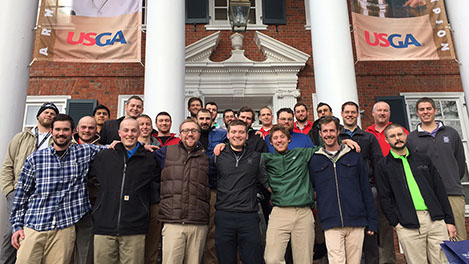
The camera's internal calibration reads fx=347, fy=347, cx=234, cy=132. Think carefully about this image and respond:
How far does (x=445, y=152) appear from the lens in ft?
12.8

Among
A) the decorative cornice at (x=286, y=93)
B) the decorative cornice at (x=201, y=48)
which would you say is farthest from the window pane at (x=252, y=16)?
the decorative cornice at (x=286, y=93)

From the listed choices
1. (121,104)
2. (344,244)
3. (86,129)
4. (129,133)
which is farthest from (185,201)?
(121,104)

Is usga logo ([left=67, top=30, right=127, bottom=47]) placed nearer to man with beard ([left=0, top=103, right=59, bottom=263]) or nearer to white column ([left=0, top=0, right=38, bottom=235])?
white column ([left=0, top=0, right=38, bottom=235])

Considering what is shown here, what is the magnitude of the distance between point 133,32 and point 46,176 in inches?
122

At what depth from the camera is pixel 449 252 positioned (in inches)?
71.0

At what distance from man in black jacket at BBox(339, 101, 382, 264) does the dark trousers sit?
1.20 m

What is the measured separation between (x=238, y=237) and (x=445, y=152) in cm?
254

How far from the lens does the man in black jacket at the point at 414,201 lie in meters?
3.28

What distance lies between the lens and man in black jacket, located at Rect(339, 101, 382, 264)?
11.5ft

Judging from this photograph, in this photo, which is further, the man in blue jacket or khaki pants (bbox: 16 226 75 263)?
the man in blue jacket

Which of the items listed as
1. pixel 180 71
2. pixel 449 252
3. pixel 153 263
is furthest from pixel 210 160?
pixel 449 252

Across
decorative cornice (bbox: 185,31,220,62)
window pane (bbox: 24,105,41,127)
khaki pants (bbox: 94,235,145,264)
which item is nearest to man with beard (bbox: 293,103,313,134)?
khaki pants (bbox: 94,235,145,264)

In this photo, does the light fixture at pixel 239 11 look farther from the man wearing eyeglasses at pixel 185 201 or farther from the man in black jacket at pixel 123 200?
the man in black jacket at pixel 123 200

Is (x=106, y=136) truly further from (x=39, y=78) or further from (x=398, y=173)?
(x=39, y=78)
